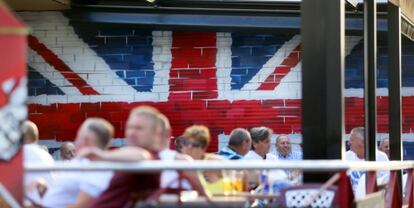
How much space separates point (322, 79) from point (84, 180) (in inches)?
91.1

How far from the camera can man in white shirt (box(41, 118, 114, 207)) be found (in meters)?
5.22

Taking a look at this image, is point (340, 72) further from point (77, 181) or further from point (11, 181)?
point (11, 181)

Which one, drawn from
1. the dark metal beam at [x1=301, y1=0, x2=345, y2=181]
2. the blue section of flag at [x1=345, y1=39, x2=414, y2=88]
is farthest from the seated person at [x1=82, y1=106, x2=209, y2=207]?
the blue section of flag at [x1=345, y1=39, x2=414, y2=88]

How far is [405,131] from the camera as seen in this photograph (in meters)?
14.4

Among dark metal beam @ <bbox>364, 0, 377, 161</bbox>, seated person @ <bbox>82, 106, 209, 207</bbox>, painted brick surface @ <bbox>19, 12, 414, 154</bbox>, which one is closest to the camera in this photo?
seated person @ <bbox>82, 106, 209, 207</bbox>

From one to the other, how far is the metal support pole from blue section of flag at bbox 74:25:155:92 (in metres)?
3.27

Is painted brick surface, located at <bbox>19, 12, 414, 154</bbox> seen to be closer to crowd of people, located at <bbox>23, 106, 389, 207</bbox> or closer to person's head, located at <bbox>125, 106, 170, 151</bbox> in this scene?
crowd of people, located at <bbox>23, 106, 389, 207</bbox>

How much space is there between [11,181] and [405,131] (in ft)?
34.3

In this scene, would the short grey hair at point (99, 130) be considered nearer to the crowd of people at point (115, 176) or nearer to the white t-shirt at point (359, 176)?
the crowd of people at point (115, 176)

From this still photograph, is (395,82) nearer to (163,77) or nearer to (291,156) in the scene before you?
(291,156)

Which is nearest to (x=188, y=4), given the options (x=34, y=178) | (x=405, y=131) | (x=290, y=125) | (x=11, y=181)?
(x=290, y=125)

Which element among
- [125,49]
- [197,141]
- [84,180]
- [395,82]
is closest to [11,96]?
[84,180]

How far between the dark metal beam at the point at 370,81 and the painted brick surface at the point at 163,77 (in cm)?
334

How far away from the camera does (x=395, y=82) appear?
11.7 metres
